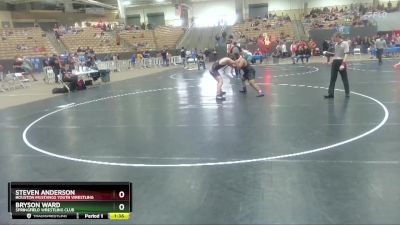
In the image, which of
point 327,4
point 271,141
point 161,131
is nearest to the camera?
point 271,141

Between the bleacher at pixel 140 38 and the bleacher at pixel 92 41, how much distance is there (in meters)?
1.49

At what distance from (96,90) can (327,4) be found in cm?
3397

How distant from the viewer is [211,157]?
6.14m

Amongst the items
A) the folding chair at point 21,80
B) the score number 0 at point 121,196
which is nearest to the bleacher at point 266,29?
the folding chair at point 21,80

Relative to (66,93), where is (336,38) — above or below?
above

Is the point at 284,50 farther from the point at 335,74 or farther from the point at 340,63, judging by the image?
the point at 335,74

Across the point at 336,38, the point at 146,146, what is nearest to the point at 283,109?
the point at 336,38

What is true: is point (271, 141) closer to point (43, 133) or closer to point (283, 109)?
point (283, 109)

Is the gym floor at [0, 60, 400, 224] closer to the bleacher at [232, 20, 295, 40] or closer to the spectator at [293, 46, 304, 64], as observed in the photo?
the spectator at [293, 46, 304, 64]

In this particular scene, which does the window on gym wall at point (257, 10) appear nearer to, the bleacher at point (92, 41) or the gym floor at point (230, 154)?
the bleacher at point (92, 41)

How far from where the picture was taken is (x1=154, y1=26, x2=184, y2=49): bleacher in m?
39.8

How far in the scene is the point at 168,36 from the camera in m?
40.7

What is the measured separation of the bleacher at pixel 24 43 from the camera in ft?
101

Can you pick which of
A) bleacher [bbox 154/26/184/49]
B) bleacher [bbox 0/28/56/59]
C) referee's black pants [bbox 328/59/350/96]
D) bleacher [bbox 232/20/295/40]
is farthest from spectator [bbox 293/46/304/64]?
bleacher [bbox 0/28/56/59]
